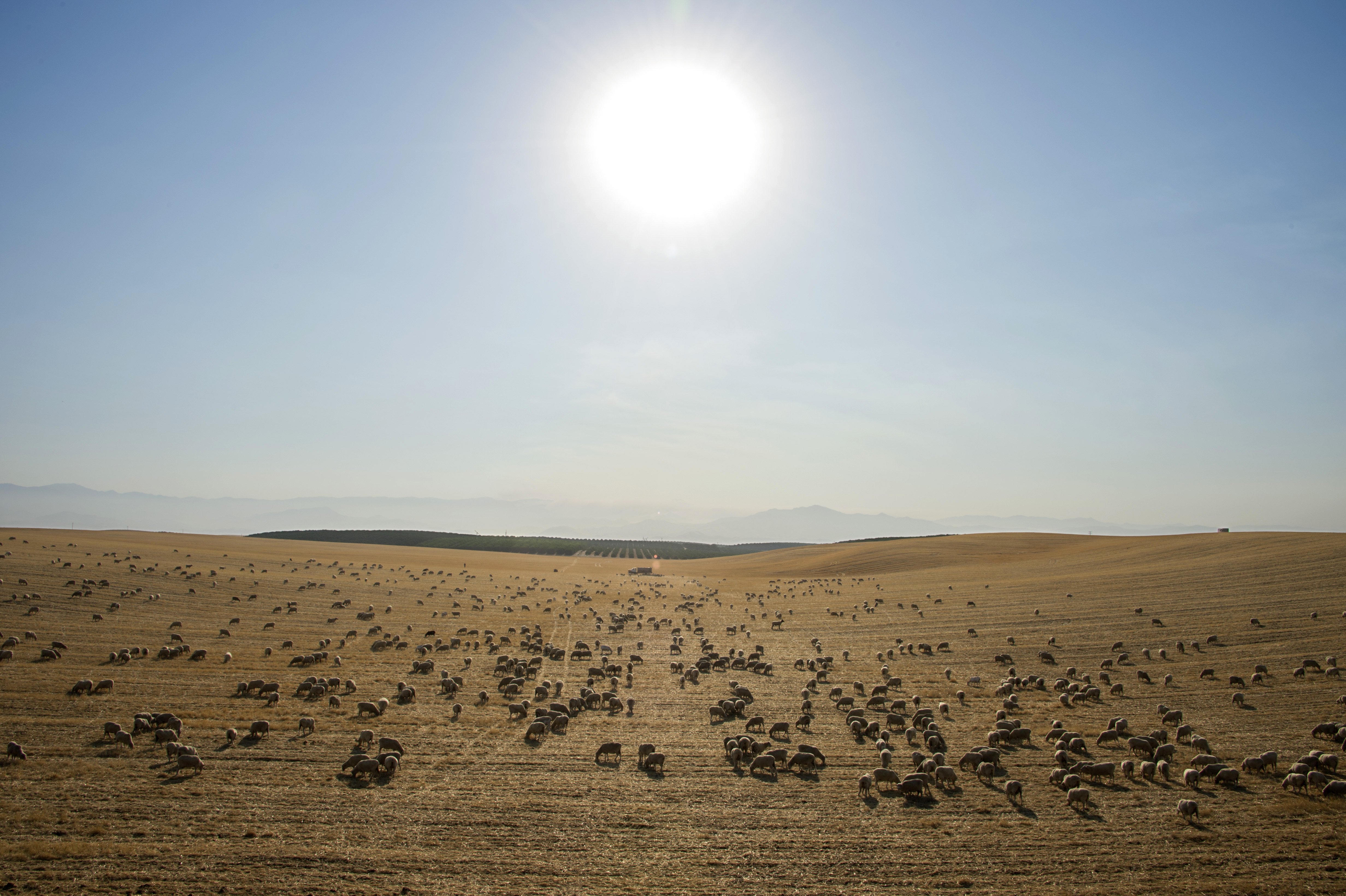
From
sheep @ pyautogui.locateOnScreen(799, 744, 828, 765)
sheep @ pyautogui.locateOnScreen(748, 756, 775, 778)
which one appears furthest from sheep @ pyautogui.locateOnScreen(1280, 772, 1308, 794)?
sheep @ pyautogui.locateOnScreen(748, 756, 775, 778)

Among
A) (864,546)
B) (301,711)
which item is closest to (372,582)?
(301,711)

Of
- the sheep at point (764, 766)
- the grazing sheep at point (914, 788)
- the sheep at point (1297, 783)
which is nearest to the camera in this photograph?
the grazing sheep at point (914, 788)

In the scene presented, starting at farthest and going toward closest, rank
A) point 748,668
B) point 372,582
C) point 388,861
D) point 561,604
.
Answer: point 372,582, point 561,604, point 748,668, point 388,861

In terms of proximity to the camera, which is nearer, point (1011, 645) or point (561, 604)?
point (1011, 645)

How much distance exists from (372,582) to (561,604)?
23001 mm

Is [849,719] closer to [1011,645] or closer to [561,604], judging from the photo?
[1011,645]

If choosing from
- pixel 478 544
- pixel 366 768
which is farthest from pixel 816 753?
pixel 478 544

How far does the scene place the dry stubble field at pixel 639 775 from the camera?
13477 millimetres

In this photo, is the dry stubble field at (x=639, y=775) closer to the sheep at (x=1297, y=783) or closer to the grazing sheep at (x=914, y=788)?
the grazing sheep at (x=914, y=788)

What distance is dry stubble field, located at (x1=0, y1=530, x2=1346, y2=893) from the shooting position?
13477 millimetres

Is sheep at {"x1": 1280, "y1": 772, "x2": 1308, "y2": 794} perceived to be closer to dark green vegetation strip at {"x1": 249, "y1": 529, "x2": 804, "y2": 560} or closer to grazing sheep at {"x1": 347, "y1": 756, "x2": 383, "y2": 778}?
grazing sheep at {"x1": 347, "y1": 756, "x2": 383, "y2": 778}

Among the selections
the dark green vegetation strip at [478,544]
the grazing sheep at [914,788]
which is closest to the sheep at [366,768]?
the grazing sheep at [914,788]

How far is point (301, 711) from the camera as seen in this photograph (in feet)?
78.2

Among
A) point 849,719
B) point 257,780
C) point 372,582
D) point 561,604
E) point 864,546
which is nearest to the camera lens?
point 257,780
